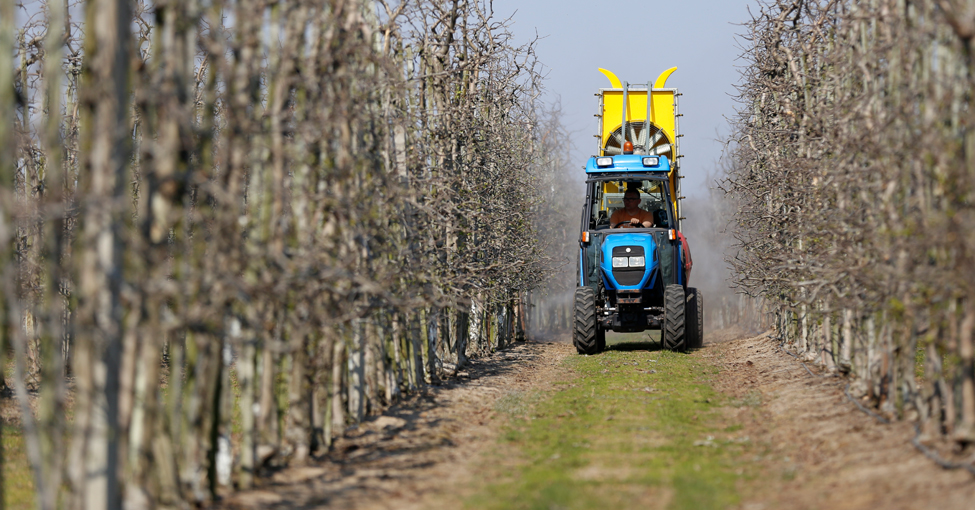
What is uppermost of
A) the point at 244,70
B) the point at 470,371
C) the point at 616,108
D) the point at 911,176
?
the point at 616,108

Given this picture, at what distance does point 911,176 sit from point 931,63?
35.0 inches

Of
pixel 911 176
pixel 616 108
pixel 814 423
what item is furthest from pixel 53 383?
pixel 616 108

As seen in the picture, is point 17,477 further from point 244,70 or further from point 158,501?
point 244,70

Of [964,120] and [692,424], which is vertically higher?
[964,120]

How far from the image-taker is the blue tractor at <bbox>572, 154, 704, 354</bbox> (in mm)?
18250

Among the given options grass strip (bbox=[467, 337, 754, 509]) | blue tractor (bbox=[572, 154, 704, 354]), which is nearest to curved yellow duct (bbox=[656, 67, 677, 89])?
blue tractor (bbox=[572, 154, 704, 354])

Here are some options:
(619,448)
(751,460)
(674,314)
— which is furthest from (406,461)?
(674,314)

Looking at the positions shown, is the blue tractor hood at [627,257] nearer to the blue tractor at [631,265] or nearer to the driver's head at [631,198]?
the blue tractor at [631,265]

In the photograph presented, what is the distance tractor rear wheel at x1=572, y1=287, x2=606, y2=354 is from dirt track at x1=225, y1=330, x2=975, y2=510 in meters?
4.67

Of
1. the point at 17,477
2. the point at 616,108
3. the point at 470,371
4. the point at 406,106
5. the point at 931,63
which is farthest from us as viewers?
the point at 616,108

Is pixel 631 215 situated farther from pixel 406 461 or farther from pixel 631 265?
pixel 406 461

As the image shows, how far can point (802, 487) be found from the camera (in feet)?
23.7

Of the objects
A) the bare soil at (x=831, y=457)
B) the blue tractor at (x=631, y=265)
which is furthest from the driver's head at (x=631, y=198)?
the bare soil at (x=831, y=457)

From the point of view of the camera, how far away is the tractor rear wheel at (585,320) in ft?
60.0
